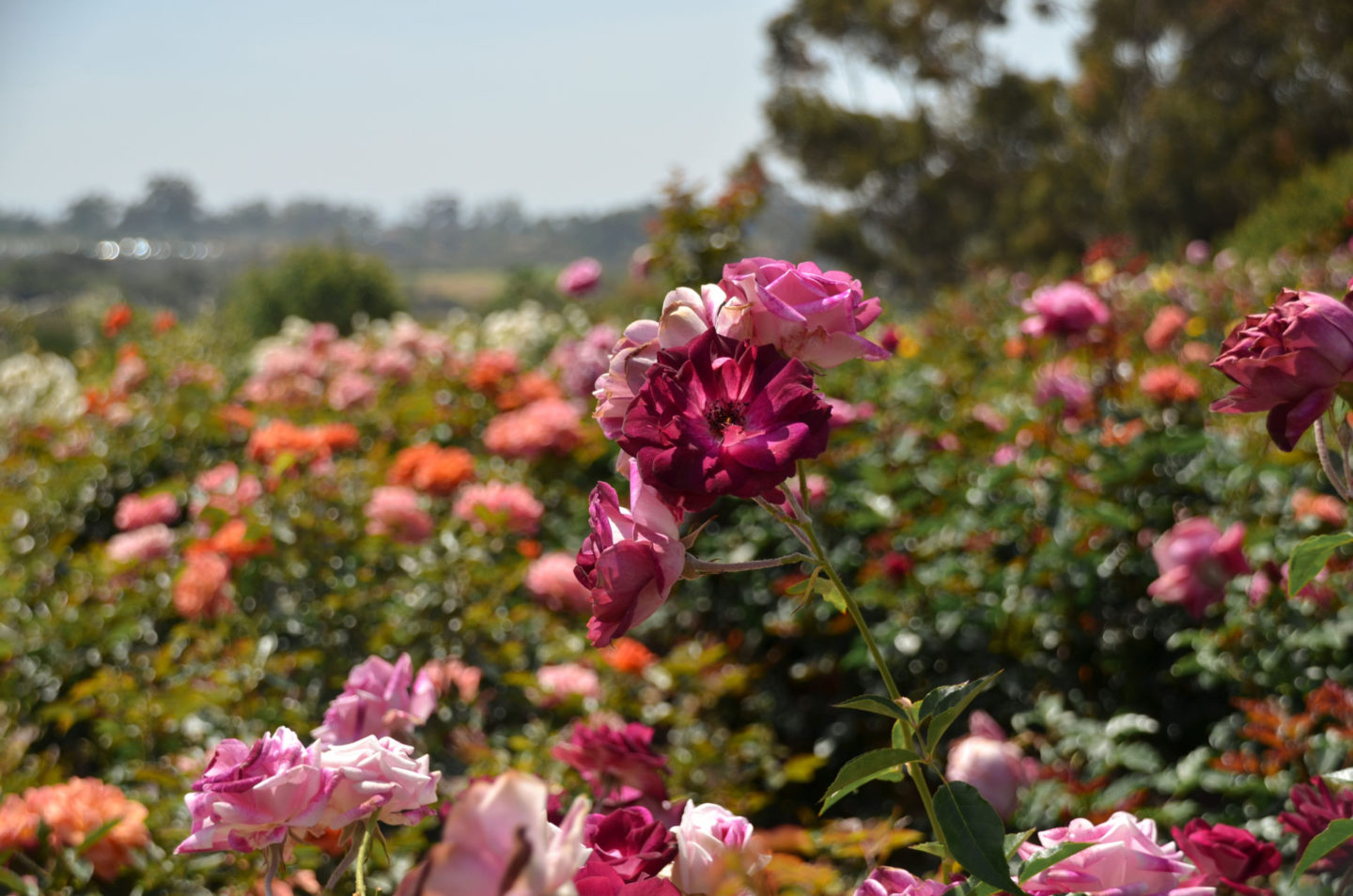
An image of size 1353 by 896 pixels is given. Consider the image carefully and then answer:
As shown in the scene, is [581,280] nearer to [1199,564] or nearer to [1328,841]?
[1199,564]

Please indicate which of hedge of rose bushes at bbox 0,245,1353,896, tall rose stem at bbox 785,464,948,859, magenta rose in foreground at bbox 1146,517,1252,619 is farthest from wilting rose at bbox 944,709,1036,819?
tall rose stem at bbox 785,464,948,859

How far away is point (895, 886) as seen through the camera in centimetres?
64

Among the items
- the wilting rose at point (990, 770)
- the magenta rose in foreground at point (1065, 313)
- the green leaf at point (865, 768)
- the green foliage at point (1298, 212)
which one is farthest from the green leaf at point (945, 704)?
the green foliage at point (1298, 212)

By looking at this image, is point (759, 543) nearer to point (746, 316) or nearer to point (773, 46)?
point (746, 316)

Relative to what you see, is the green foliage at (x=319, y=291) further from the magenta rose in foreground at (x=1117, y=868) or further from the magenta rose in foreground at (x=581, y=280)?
the magenta rose in foreground at (x=1117, y=868)

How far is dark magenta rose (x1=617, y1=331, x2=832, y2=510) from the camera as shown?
576 millimetres

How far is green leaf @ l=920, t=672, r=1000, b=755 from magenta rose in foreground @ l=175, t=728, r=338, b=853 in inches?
13.5

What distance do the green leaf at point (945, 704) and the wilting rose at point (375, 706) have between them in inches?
17.3

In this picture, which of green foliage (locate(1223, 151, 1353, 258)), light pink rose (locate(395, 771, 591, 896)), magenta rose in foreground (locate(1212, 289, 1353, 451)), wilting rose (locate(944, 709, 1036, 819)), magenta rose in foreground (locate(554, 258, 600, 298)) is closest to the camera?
A: light pink rose (locate(395, 771, 591, 896))

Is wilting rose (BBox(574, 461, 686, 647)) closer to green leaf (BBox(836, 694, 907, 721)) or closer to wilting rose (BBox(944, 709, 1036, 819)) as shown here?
green leaf (BBox(836, 694, 907, 721))

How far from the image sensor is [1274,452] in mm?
1857

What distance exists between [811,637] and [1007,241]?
19567 millimetres

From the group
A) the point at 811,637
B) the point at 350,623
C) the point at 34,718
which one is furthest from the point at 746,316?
the point at 34,718

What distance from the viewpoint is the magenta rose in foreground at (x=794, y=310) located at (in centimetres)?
63
